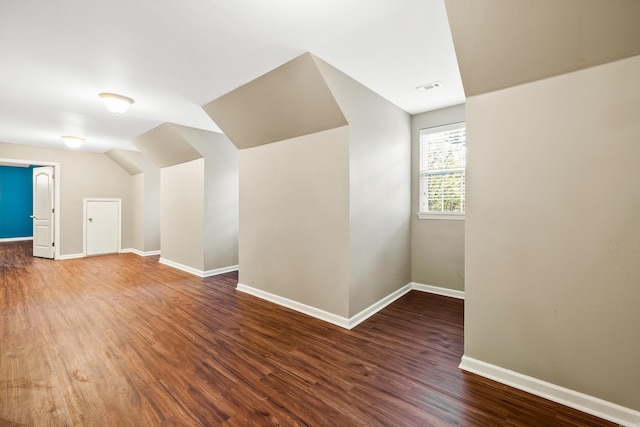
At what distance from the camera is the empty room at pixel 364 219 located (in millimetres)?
1668

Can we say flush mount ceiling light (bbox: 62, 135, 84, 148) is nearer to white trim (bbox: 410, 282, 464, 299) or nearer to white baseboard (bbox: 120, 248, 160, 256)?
white baseboard (bbox: 120, 248, 160, 256)

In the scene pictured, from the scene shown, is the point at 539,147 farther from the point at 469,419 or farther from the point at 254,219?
the point at 254,219

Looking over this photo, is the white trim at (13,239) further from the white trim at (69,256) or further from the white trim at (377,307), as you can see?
the white trim at (377,307)

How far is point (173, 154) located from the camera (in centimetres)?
534

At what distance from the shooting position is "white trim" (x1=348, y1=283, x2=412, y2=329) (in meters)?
2.96

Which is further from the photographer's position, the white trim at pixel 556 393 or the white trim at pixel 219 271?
the white trim at pixel 219 271

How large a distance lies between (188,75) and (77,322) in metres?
3.04

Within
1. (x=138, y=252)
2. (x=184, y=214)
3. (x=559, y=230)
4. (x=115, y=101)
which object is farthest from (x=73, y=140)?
(x=559, y=230)

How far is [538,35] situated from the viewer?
1673 mm

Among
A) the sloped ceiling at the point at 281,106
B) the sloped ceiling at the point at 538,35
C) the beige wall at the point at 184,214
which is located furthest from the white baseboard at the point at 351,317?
the sloped ceiling at the point at 538,35

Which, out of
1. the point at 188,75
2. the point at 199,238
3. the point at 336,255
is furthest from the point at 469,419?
the point at 199,238

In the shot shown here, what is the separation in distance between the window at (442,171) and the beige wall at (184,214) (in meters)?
3.90

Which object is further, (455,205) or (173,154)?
(173,154)

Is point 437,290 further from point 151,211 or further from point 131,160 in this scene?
point 131,160
